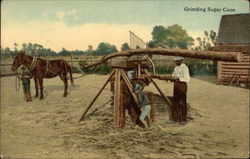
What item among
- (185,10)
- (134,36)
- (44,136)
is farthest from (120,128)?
(185,10)

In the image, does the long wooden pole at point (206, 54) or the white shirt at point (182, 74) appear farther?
the white shirt at point (182, 74)

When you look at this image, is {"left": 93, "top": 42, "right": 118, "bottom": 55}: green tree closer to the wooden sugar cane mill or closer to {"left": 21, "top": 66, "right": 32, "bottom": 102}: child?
the wooden sugar cane mill

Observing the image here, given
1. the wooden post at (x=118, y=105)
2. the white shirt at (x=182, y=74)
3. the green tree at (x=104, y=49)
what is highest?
the green tree at (x=104, y=49)

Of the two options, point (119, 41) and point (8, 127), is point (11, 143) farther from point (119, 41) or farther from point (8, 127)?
point (119, 41)

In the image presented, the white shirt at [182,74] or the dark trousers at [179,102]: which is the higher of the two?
the white shirt at [182,74]

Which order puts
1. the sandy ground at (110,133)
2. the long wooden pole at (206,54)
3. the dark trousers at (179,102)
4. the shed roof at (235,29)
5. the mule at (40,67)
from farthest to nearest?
the shed roof at (235,29), the mule at (40,67), the dark trousers at (179,102), the sandy ground at (110,133), the long wooden pole at (206,54)

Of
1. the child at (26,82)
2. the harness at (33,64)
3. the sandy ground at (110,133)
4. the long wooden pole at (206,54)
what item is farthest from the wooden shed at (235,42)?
the child at (26,82)

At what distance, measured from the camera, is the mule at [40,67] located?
10.2m

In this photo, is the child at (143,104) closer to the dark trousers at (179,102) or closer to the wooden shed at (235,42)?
the dark trousers at (179,102)

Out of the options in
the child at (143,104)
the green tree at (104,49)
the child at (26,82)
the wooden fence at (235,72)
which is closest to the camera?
the child at (143,104)

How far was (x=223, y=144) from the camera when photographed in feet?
20.3

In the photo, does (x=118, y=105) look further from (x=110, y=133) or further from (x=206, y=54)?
(x=206, y=54)

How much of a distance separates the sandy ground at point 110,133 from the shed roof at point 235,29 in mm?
6658

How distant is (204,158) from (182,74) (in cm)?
235
